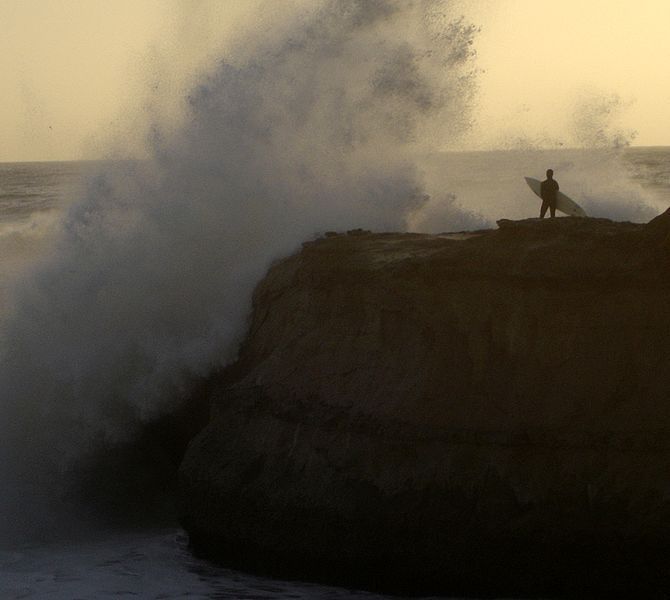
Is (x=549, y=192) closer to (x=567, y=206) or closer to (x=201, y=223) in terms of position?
(x=567, y=206)

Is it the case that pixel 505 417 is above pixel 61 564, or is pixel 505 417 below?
above

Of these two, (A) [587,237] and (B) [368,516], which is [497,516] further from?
(A) [587,237]

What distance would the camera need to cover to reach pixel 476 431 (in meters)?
7.91

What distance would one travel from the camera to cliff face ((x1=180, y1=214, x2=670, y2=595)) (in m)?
7.61

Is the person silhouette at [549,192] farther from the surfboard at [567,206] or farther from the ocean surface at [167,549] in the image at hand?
the ocean surface at [167,549]

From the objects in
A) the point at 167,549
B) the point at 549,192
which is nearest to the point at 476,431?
the point at 167,549

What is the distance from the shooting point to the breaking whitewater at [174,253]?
10.2 meters

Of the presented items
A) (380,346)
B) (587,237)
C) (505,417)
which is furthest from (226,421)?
(587,237)

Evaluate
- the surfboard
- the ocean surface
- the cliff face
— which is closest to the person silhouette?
the surfboard

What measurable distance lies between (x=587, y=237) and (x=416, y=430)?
1726 millimetres

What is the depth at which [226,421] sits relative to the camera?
9156 millimetres

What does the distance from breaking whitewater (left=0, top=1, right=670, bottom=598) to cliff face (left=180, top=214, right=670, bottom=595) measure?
950 millimetres

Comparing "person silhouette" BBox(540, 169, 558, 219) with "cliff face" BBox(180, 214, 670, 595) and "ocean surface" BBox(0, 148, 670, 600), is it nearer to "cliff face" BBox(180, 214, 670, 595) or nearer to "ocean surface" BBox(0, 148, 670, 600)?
"ocean surface" BBox(0, 148, 670, 600)

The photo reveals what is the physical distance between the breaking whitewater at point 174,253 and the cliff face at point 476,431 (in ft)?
3.12
